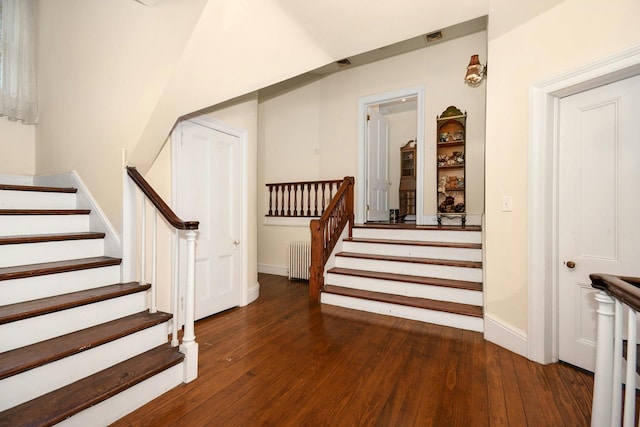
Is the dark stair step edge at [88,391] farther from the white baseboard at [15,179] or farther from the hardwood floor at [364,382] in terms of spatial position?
the white baseboard at [15,179]

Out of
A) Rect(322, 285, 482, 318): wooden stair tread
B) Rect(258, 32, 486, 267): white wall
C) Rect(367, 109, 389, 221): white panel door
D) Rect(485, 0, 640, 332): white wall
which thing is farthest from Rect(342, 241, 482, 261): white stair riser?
Rect(258, 32, 486, 267): white wall

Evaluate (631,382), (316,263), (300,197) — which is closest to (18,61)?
(300,197)

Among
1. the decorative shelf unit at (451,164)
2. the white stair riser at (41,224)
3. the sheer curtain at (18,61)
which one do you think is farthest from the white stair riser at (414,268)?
the sheer curtain at (18,61)

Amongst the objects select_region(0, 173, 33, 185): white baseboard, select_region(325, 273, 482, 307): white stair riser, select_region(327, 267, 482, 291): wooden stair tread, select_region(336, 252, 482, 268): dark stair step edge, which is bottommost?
select_region(325, 273, 482, 307): white stair riser

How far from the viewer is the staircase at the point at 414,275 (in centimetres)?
289

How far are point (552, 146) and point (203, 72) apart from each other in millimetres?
2603

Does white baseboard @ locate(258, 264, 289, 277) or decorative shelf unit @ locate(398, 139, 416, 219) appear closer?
white baseboard @ locate(258, 264, 289, 277)

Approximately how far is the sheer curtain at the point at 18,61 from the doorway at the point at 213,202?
192 cm

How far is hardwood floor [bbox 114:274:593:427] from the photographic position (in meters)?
1.56

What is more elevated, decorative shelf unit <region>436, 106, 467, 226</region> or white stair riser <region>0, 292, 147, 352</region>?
decorative shelf unit <region>436, 106, 467, 226</region>

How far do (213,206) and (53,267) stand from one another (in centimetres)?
142

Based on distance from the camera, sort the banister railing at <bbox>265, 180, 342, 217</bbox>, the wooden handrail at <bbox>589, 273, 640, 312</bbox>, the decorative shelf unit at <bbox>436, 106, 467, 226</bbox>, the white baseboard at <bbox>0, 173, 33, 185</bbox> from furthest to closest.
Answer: the banister railing at <bbox>265, 180, 342, 217</bbox>
the decorative shelf unit at <bbox>436, 106, 467, 226</bbox>
the white baseboard at <bbox>0, 173, 33, 185</bbox>
the wooden handrail at <bbox>589, 273, 640, 312</bbox>

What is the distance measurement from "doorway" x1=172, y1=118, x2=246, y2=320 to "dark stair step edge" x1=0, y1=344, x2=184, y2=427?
1106 millimetres

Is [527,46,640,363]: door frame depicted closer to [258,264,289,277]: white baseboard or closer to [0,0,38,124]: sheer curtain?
[258,264,289,277]: white baseboard
